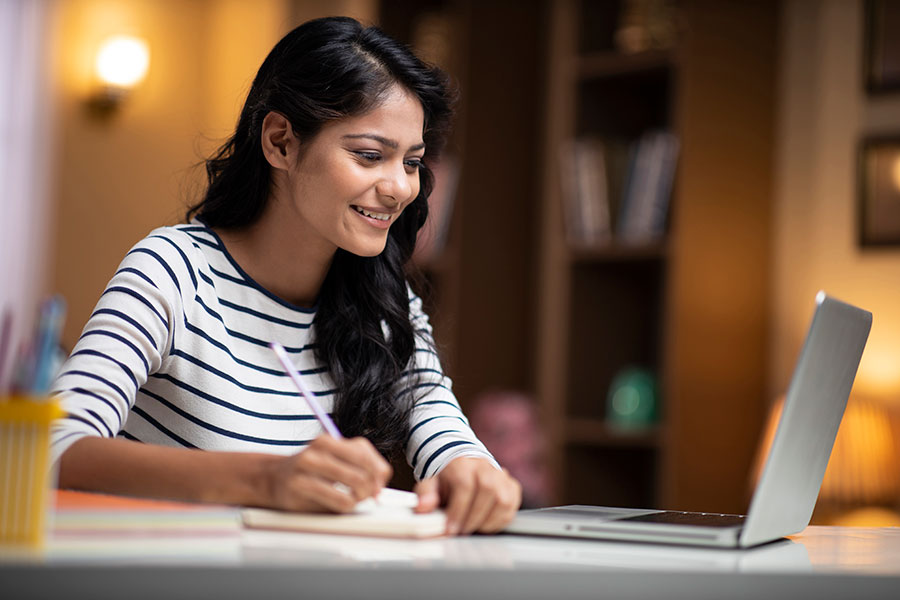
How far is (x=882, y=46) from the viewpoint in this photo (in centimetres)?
290

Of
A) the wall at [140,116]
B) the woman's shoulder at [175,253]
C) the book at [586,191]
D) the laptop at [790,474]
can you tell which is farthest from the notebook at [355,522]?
the wall at [140,116]

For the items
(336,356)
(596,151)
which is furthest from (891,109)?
(336,356)

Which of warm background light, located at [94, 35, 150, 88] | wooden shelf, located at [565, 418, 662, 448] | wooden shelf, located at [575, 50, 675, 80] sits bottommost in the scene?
wooden shelf, located at [565, 418, 662, 448]

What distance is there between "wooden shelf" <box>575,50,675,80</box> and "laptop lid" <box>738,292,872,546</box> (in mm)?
2191

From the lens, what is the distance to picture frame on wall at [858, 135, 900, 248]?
2.88m

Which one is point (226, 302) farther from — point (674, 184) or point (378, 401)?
point (674, 184)

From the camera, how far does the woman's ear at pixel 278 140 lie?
1.38m

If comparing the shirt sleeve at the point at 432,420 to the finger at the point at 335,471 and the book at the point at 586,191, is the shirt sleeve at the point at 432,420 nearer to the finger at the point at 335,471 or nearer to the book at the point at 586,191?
the finger at the point at 335,471

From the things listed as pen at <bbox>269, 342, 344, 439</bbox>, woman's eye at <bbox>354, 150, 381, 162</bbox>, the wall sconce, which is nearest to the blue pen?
pen at <bbox>269, 342, 344, 439</bbox>

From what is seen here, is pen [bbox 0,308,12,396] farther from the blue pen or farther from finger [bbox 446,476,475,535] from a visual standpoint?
finger [bbox 446,476,475,535]

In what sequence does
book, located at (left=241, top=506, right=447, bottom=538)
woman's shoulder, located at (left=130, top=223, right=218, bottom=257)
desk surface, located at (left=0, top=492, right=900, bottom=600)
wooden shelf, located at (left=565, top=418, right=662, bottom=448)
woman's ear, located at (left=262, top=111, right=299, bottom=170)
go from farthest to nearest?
wooden shelf, located at (left=565, top=418, right=662, bottom=448) → woman's ear, located at (left=262, top=111, right=299, bottom=170) → woman's shoulder, located at (left=130, top=223, right=218, bottom=257) → book, located at (left=241, top=506, right=447, bottom=538) → desk surface, located at (left=0, top=492, right=900, bottom=600)

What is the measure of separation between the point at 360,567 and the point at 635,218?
8.38 ft

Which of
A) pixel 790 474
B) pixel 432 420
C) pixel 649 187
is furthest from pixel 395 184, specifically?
pixel 649 187

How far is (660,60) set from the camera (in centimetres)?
309
